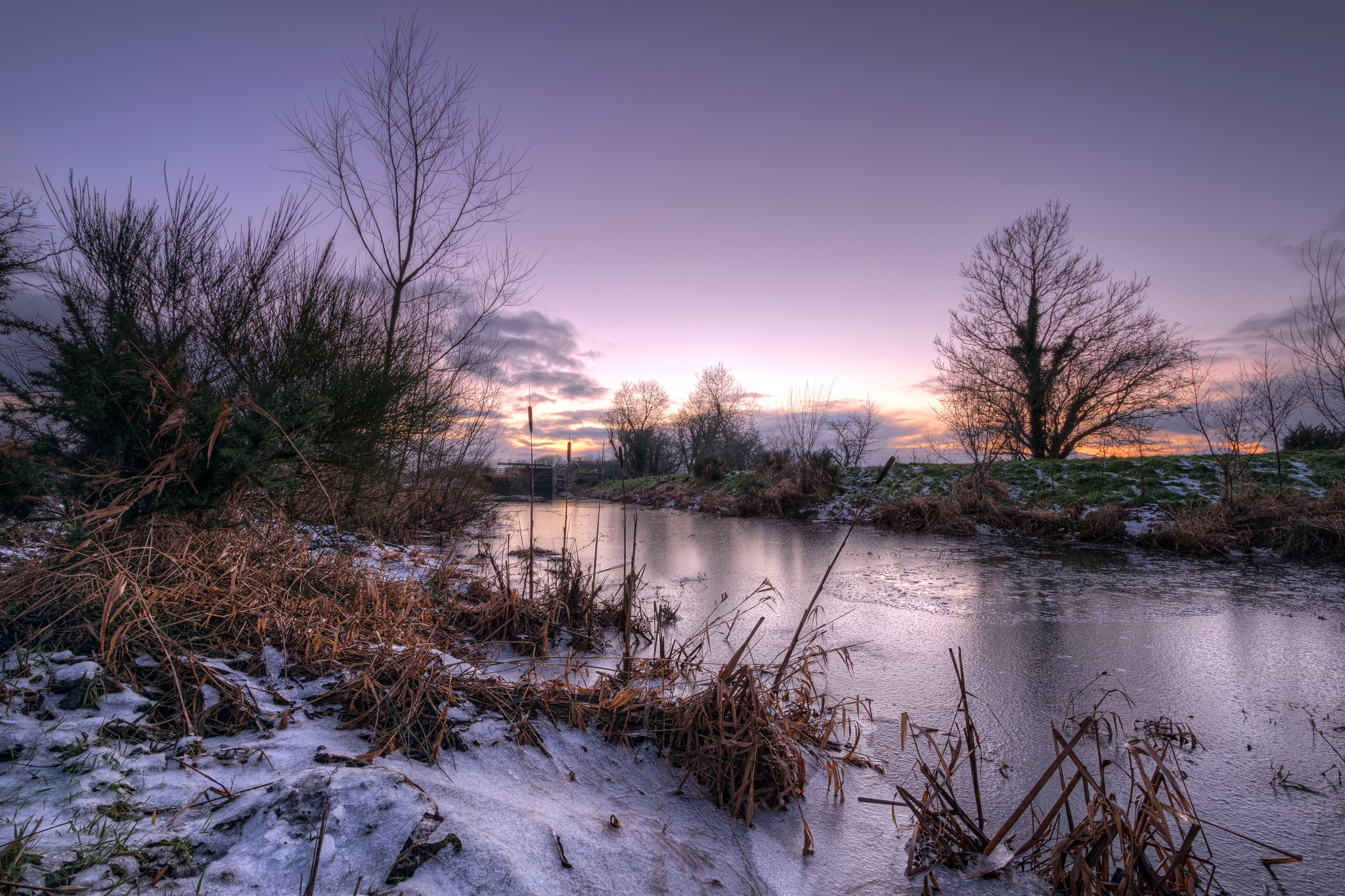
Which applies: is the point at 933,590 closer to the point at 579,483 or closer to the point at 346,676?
the point at 346,676

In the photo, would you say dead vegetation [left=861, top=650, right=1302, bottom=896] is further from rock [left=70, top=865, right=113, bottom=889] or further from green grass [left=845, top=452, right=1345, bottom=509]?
green grass [left=845, top=452, right=1345, bottom=509]

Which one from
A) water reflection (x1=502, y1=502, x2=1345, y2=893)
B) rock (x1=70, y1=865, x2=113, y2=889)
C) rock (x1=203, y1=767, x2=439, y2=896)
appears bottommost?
water reflection (x1=502, y1=502, x2=1345, y2=893)

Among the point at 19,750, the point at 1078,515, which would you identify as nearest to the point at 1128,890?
the point at 19,750

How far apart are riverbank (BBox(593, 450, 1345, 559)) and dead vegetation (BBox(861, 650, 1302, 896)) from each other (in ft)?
12.4

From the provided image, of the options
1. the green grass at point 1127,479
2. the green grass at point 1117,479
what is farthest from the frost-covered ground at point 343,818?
the green grass at point 1127,479

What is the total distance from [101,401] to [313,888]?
2.64 metres

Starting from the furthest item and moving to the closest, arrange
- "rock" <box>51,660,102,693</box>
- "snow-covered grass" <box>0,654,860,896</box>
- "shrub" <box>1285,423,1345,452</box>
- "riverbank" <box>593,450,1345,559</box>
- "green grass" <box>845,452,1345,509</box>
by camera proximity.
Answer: "shrub" <box>1285,423,1345,452</box> → "green grass" <box>845,452,1345,509</box> → "riverbank" <box>593,450,1345,559</box> → "rock" <box>51,660,102,693</box> → "snow-covered grass" <box>0,654,860,896</box>

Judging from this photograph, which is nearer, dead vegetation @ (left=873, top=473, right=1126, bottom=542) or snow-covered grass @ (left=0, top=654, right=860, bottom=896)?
snow-covered grass @ (left=0, top=654, right=860, bottom=896)

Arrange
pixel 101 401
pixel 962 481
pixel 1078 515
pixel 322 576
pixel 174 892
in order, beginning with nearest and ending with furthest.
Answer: pixel 174 892 < pixel 101 401 < pixel 322 576 < pixel 1078 515 < pixel 962 481

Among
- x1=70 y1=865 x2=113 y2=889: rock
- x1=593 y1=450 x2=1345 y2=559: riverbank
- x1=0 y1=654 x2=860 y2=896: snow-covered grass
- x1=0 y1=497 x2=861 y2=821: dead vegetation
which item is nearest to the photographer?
x1=70 y1=865 x2=113 y2=889: rock

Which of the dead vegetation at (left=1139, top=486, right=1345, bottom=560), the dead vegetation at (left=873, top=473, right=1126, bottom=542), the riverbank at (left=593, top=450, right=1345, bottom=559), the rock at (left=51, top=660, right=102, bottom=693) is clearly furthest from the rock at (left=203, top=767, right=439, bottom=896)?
the dead vegetation at (left=873, top=473, right=1126, bottom=542)

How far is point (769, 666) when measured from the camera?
9.18ft

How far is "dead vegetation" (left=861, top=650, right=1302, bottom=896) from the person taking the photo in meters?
1.24

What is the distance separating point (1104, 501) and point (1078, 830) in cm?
927
